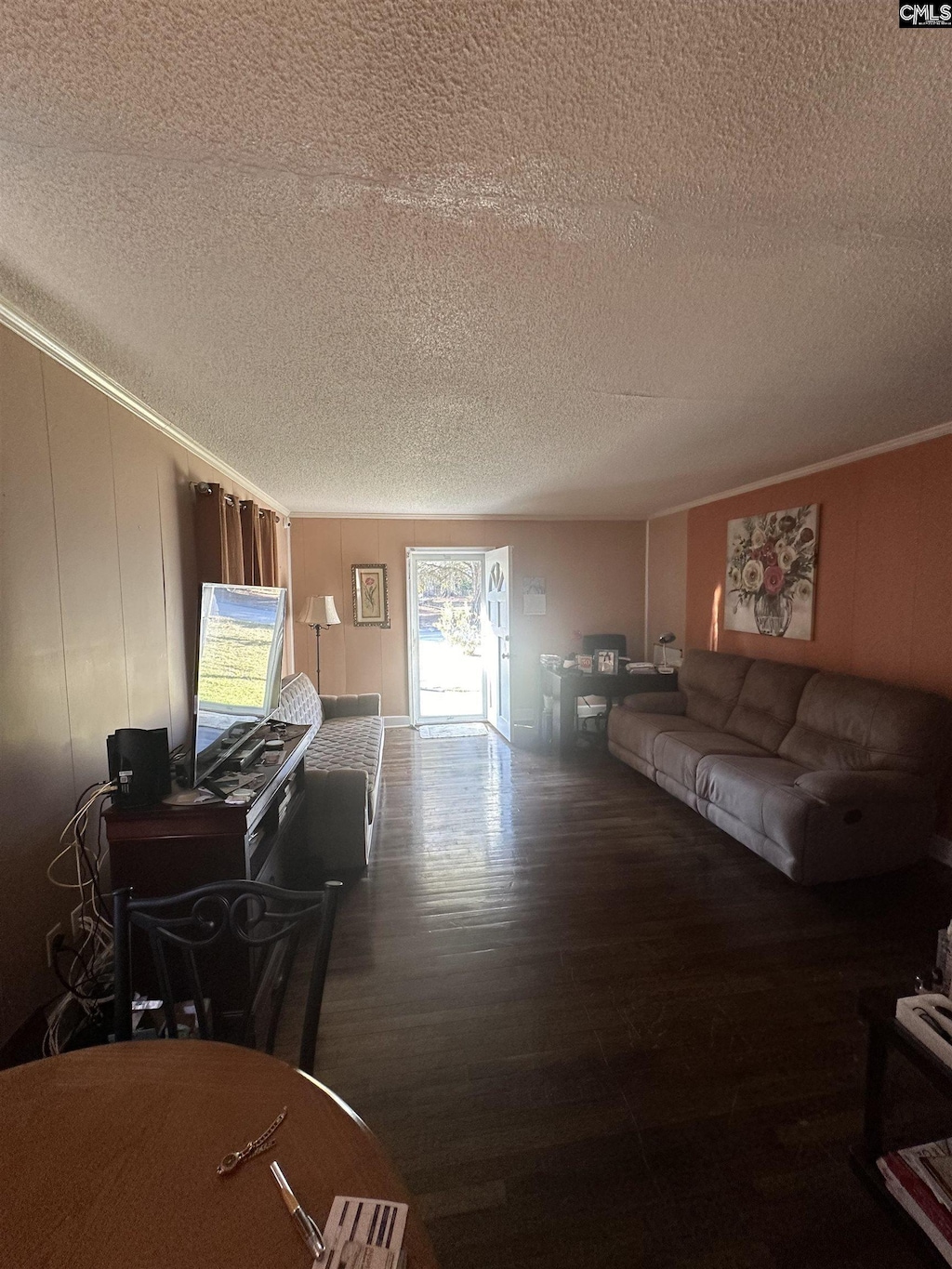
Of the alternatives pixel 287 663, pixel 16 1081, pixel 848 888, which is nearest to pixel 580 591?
pixel 287 663

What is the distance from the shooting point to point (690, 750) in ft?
12.0

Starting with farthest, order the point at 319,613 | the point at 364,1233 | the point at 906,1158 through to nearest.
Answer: the point at 319,613, the point at 906,1158, the point at 364,1233

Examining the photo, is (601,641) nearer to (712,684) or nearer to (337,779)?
(712,684)

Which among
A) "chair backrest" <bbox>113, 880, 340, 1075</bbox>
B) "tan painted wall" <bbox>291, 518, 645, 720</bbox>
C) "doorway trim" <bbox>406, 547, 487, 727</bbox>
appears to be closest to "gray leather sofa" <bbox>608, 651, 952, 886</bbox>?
"tan painted wall" <bbox>291, 518, 645, 720</bbox>

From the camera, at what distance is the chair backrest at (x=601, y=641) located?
6.20 meters

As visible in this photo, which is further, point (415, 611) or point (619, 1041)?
point (415, 611)

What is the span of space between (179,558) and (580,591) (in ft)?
14.9

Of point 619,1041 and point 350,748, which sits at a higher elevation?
point 350,748

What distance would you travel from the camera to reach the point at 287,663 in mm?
5324

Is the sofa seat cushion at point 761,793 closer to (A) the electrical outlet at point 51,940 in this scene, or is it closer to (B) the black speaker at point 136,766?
(B) the black speaker at point 136,766

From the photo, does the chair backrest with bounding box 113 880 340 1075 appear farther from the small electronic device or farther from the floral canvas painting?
the floral canvas painting

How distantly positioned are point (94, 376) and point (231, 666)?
127cm

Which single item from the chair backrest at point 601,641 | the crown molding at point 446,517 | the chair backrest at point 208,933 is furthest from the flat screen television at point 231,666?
the chair backrest at point 601,641

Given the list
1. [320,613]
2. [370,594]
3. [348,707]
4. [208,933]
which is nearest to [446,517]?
[370,594]
